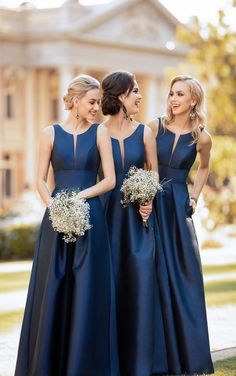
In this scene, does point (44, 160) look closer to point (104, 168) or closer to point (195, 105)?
point (104, 168)

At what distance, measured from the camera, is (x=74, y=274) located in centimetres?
641

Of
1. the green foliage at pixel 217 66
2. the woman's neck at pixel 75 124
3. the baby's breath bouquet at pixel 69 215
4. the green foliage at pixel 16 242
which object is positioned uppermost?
the green foliage at pixel 217 66

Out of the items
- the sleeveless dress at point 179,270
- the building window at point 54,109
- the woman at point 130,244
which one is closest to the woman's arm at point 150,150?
the woman at point 130,244

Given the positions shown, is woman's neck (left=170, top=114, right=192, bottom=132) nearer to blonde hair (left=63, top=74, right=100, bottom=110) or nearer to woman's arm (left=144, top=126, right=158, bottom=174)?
woman's arm (left=144, top=126, right=158, bottom=174)

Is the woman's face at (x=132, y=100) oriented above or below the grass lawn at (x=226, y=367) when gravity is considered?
above

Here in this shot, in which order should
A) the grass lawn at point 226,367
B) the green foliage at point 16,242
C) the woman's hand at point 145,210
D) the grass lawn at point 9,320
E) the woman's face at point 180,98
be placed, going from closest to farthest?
the woman's hand at point 145,210, the grass lawn at point 226,367, the woman's face at point 180,98, the grass lawn at point 9,320, the green foliage at point 16,242

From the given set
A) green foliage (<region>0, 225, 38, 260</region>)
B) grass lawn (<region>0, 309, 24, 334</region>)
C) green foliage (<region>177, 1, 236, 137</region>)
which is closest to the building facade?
green foliage (<region>177, 1, 236, 137</region>)

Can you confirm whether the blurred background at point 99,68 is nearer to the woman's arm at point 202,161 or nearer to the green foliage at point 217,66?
the green foliage at point 217,66

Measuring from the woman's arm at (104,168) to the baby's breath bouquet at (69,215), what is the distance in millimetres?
125

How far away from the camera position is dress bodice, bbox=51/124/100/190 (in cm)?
658

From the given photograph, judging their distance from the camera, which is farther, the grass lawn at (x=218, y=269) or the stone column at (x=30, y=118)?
the stone column at (x=30, y=118)

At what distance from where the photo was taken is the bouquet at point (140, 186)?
6.59 meters

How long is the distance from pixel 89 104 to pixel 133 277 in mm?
1291

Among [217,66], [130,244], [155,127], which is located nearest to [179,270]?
[130,244]
